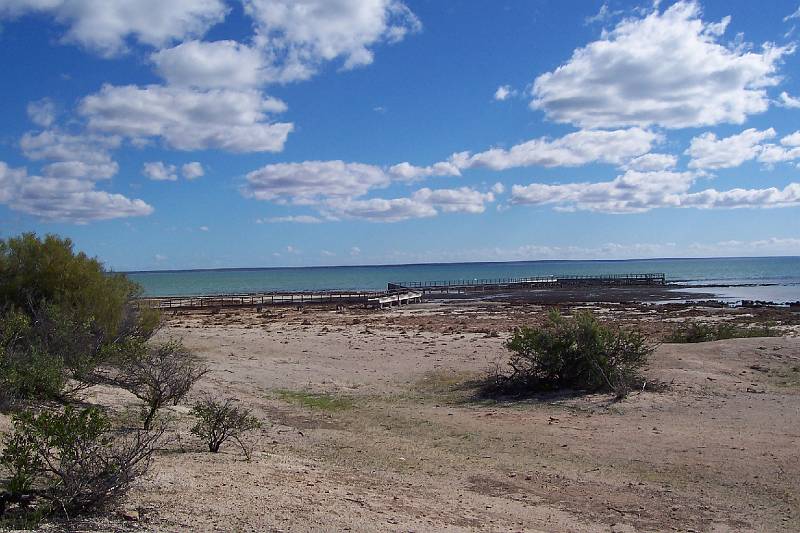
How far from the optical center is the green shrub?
15.0m

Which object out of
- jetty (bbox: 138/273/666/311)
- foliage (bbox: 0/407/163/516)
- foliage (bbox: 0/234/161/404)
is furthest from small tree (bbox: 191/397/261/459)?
jetty (bbox: 138/273/666/311)

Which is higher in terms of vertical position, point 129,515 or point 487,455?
point 129,515

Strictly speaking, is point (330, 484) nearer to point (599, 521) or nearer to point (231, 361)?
point (599, 521)

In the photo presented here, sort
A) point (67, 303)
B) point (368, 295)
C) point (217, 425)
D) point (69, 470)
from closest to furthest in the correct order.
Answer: point (69, 470) < point (217, 425) < point (67, 303) < point (368, 295)

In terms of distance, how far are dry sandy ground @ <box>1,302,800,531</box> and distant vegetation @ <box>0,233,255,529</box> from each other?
0.53 m

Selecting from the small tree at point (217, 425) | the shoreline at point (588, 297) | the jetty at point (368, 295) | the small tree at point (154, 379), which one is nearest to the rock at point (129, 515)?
the small tree at point (217, 425)

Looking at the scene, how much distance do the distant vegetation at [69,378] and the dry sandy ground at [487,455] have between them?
0.53 meters

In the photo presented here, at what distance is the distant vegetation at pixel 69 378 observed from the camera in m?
5.71

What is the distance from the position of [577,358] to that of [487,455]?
19.3ft

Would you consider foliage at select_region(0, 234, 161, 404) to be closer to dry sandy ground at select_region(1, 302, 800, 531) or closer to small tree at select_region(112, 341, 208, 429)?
small tree at select_region(112, 341, 208, 429)

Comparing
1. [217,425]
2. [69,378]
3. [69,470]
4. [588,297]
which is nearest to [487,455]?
[217,425]

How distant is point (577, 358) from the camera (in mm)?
15266

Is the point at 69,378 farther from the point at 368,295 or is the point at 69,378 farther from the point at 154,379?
the point at 368,295

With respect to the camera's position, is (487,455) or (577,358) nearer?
(487,455)
